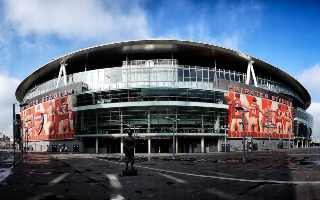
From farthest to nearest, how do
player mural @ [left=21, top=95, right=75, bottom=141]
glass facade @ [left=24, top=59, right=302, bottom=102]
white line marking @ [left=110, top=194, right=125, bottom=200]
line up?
1. player mural @ [left=21, top=95, right=75, bottom=141]
2. glass facade @ [left=24, top=59, right=302, bottom=102]
3. white line marking @ [left=110, top=194, right=125, bottom=200]

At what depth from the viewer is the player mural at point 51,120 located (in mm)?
94000

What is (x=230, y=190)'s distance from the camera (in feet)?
39.5

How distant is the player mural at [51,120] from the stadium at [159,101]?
10.4 inches

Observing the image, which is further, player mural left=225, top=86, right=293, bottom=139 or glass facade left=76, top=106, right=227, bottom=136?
player mural left=225, top=86, right=293, bottom=139

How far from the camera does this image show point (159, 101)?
81.9 metres

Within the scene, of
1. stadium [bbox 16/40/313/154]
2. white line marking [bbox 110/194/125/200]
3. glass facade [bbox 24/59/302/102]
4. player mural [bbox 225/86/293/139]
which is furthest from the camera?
player mural [bbox 225/86/293/139]

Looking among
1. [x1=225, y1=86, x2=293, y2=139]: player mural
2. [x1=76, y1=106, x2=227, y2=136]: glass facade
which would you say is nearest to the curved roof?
[x1=225, y1=86, x2=293, y2=139]: player mural

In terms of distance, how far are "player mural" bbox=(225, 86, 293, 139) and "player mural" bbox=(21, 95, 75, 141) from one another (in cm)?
3989

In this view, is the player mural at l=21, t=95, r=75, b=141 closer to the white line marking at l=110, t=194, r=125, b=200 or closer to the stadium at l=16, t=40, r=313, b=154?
the stadium at l=16, t=40, r=313, b=154

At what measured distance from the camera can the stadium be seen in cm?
8344

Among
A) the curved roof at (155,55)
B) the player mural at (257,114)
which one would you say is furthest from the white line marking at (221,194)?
the curved roof at (155,55)

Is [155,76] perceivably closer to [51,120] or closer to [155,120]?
[155,120]

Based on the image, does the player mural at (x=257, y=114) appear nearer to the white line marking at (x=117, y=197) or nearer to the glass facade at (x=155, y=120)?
the glass facade at (x=155, y=120)

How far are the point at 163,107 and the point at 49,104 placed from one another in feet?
123
